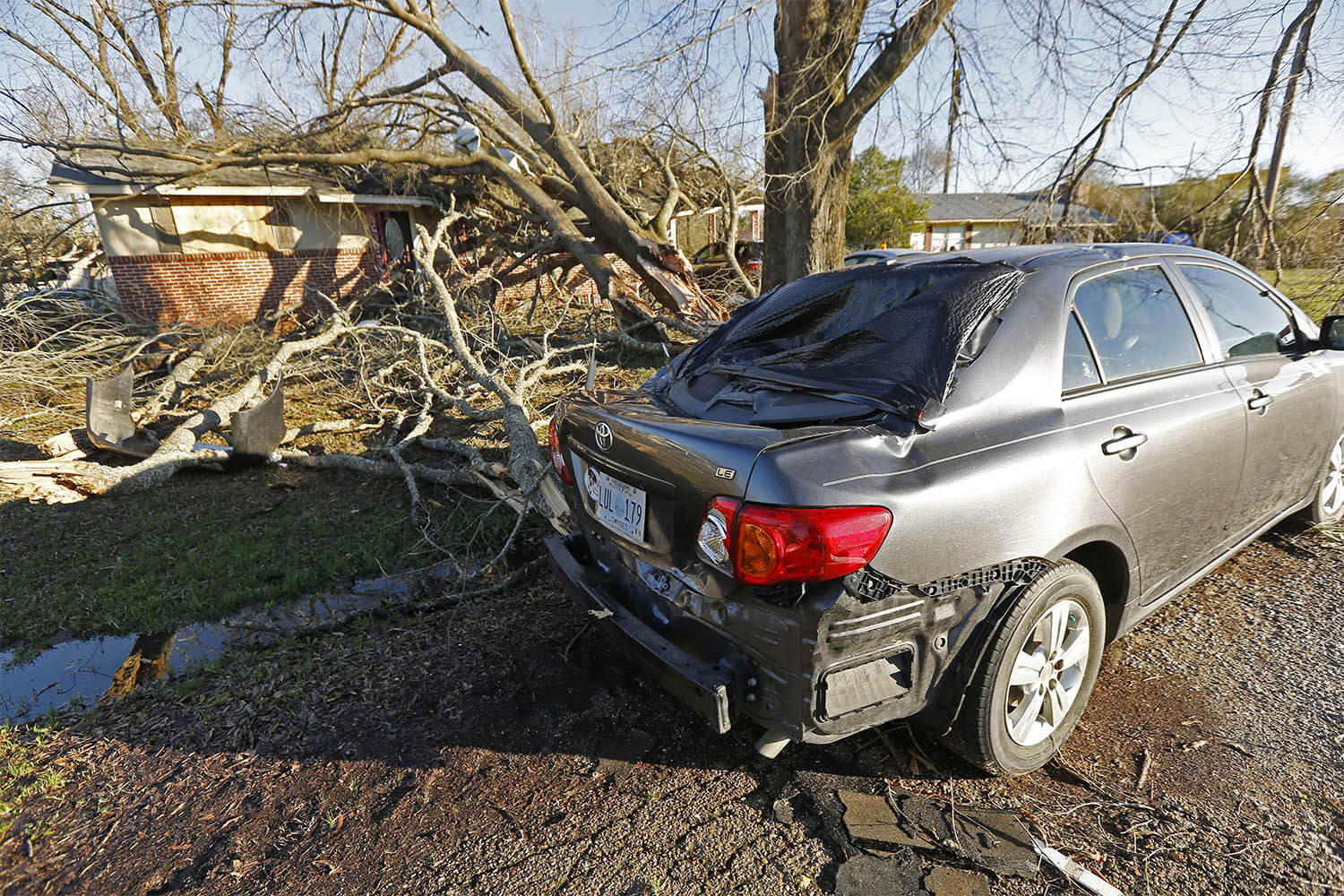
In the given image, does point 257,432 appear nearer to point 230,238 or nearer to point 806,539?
point 806,539

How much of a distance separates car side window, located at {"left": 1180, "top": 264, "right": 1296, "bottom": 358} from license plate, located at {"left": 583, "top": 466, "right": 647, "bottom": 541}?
108 inches

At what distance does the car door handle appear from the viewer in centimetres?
235

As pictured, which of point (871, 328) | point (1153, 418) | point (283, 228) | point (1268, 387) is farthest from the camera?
point (283, 228)

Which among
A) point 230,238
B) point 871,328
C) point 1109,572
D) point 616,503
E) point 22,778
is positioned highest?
point 230,238

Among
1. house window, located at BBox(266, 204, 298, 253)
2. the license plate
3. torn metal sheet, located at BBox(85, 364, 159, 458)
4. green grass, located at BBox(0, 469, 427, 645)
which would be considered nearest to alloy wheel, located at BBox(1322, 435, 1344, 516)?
the license plate

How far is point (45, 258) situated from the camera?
14914 mm

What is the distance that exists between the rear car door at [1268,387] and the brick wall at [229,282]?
554 inches

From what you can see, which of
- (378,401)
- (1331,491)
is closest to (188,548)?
(378,401)

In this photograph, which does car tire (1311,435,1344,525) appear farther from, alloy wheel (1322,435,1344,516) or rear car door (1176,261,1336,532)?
rear car door (1176,261,1336,532)

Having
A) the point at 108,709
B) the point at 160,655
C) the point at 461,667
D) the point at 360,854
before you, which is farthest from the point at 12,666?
the point at 360,854

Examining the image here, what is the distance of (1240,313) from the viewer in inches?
128

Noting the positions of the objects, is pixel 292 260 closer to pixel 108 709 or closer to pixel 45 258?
pixel 45 258

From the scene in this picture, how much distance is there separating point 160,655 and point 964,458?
161 inches

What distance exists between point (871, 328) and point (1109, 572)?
1.29 metres
